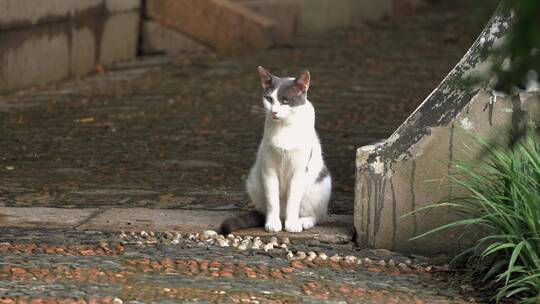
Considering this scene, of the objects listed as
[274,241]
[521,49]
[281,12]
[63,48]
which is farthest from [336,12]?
[521,49]

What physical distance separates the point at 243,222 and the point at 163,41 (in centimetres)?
711

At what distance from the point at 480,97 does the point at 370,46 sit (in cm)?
845

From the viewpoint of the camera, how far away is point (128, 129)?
858cm

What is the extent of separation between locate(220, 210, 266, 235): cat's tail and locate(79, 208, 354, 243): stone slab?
0.04 m

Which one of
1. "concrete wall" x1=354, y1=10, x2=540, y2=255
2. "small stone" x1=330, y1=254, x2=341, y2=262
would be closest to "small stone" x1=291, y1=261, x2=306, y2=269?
"small stone" x1=330, y1=254, x2=341, y2=262

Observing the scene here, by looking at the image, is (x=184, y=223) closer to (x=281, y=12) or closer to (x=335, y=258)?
(x=335, y=258)

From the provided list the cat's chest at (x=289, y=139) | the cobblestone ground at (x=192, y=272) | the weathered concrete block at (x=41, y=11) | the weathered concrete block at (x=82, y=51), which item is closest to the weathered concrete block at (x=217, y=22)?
the weathered concrete block at (x=41, y=11)

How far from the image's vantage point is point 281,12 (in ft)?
44.7

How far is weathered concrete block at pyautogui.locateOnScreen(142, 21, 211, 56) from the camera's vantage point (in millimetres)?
12328

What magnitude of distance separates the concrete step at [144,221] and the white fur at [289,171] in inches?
3.7

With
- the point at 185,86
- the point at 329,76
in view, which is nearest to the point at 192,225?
the point at 185,86

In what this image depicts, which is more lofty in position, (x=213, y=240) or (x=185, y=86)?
(x=185, y=86)

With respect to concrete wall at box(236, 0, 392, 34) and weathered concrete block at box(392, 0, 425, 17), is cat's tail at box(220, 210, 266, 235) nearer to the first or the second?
concrete wall at box(236, 0, 392, 34)

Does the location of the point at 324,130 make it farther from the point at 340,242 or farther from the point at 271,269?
the point at 271,269
